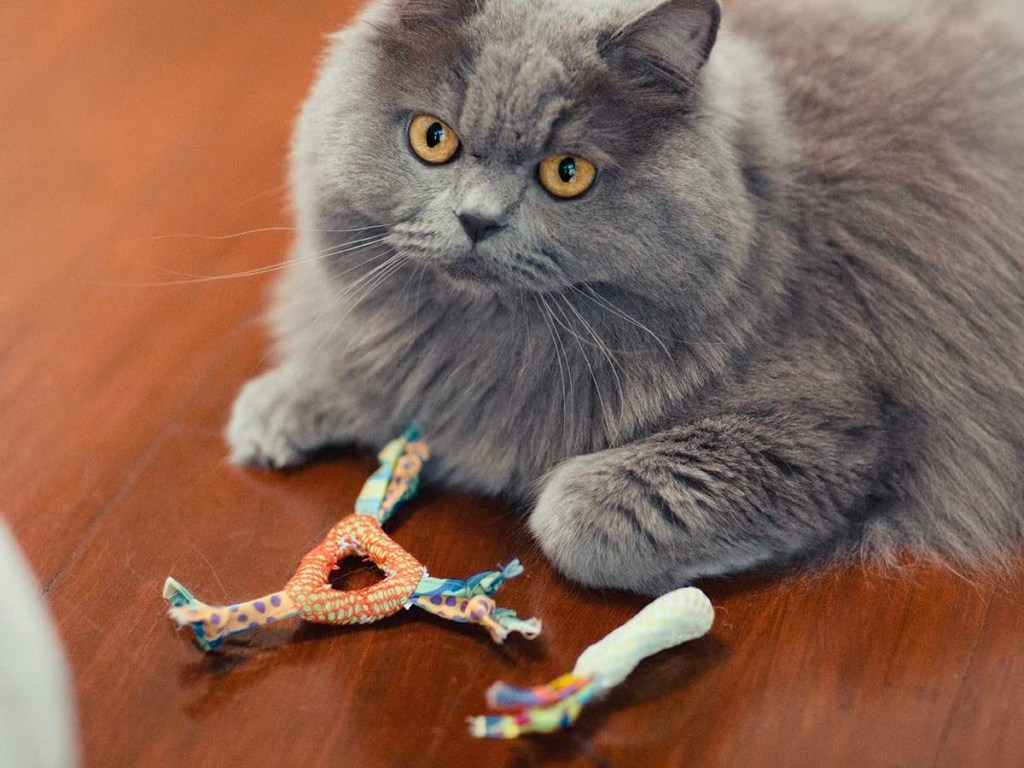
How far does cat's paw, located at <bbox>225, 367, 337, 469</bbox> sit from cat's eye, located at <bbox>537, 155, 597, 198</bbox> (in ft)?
1.76

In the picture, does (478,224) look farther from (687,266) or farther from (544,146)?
(687,266)

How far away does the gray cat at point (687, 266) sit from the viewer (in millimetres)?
1240

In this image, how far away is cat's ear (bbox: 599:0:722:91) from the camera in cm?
117

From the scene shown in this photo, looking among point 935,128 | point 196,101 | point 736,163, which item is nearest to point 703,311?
point 736,163

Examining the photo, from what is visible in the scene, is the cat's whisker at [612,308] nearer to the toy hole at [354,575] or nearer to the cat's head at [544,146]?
the cat's head at [544,146]

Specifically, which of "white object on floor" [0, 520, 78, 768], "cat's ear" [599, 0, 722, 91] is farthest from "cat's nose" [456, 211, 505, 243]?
"white object on floor" [0, 520, 78, 768]

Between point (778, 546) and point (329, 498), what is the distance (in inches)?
25.1

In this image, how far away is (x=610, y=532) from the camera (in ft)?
4.36

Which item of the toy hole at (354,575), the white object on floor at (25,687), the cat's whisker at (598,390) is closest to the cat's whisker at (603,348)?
the cat's whisker at (598,390)

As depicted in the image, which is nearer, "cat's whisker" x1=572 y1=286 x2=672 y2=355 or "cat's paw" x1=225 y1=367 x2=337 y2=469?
"cat's whisker" x1=572 y1=286 x2=672 y2=355

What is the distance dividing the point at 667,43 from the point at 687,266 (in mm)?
259

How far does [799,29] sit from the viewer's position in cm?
151

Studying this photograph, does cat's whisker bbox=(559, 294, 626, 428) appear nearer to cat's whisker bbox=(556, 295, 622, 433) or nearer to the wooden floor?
cat's whisker bbox=(556, 295, 622, 433)

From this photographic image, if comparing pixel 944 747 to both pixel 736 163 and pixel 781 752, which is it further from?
pixel 736 163
